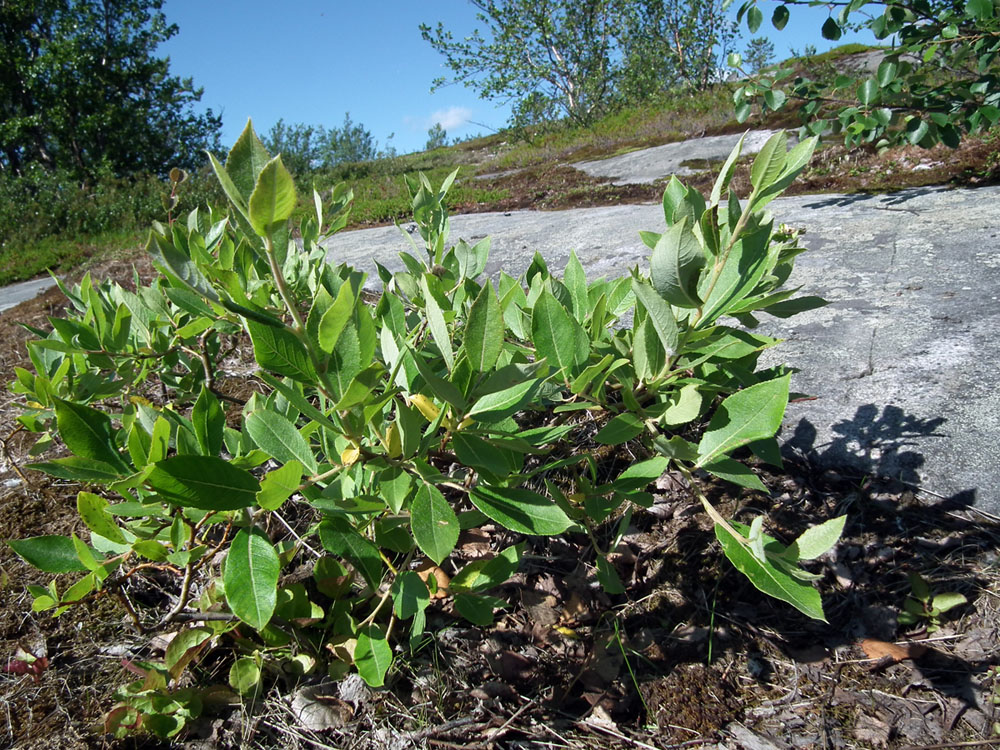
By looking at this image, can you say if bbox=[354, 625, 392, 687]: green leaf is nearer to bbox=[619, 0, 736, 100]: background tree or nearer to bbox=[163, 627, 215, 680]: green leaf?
bbox=[163, 627, 215, 680]: green leaf

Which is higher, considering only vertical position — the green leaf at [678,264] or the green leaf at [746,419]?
the green leaf at [678,264]

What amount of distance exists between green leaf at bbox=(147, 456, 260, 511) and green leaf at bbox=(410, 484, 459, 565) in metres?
0.20

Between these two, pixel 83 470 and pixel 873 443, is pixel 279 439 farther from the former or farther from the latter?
pixel 873 443

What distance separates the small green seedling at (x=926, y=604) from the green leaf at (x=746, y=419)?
28.0 inches

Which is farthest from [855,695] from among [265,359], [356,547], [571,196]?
[571,196]

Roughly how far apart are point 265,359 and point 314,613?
66cm


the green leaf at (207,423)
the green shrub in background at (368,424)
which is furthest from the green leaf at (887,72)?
the green leaf at (207,423)

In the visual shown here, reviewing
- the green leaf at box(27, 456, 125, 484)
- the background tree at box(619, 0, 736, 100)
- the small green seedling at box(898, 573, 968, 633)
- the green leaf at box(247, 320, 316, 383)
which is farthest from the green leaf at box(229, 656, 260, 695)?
the background tree at box(619, 0, 736, 100)

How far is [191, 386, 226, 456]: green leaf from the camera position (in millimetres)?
884

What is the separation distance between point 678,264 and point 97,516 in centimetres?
89

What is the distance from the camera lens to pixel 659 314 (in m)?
0.84

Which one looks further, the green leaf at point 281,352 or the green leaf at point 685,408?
the green leaf at point 685,408

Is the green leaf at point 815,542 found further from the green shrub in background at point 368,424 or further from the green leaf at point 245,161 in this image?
the green leaf at point 245,161

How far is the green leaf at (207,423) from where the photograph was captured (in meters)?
0.88
